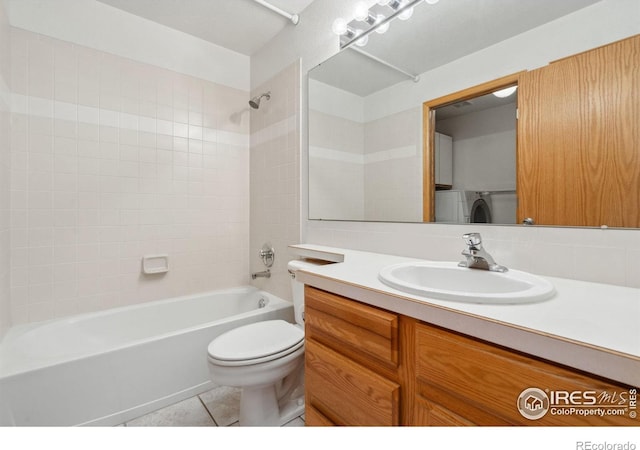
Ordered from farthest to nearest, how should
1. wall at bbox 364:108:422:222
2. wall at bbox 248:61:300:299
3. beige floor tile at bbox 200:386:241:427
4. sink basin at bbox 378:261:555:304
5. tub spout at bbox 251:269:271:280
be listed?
1. tub spout at bbox 251:269:271:280
2. wall at bbox 248:61:300:299
3. beige floor tile at bbox 200:386:241:427
4. wall at bbox 364:108:422:222
5. sink basin at bbox 378:261:555:304

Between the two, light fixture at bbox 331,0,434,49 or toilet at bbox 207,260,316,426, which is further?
light fixture at bbox 331,0,434,49

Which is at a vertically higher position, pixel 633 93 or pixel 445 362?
pixel 633 93

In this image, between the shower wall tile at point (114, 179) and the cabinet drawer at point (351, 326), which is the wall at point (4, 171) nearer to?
the shower wall tile at point (114, 179)

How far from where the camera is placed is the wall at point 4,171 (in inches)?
57.9

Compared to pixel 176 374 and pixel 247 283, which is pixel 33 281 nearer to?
pixel 176 374

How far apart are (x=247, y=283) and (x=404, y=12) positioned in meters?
2.22

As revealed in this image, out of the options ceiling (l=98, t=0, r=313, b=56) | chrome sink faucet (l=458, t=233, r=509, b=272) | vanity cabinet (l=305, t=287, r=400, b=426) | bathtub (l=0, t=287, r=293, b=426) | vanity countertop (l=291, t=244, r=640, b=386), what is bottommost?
bathtub (l=0, t=287, r=293, b=426)

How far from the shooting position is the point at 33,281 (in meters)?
1.70

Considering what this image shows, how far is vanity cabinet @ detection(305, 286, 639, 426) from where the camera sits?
19.5 inches

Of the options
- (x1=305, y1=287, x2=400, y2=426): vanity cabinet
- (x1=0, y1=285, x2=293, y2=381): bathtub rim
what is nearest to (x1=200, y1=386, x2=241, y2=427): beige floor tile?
(x1=0, y1=285, x2=293, y2=381): bathtub rim

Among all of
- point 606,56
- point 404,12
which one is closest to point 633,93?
point 606,56

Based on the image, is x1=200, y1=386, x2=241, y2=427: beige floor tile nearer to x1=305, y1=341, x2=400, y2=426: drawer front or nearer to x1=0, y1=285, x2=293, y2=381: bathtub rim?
x1=0, y1=285, x2=293, y2=381: bathtub rim

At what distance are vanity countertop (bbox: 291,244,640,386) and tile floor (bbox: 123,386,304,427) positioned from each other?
1042 millimetres

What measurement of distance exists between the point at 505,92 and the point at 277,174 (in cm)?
153
